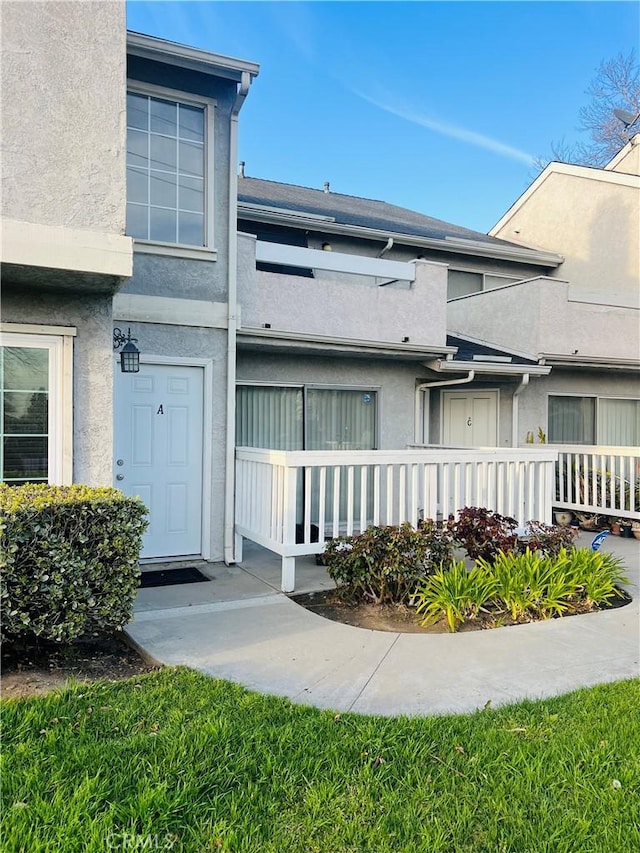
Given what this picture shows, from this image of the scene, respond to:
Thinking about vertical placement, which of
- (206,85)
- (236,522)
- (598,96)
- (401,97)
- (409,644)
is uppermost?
(598,96)

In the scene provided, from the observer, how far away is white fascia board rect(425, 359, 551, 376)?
30.9 ft

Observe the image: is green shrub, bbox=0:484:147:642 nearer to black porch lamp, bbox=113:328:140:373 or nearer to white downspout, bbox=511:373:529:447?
black porch lamp, bbox=113:328:140:373

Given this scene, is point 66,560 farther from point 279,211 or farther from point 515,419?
point 515,419

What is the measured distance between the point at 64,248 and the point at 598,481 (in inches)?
353

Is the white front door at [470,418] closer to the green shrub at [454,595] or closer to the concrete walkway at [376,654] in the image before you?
the concrete walkway at [376,654]

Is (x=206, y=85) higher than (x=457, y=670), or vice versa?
(x=206, y=85)

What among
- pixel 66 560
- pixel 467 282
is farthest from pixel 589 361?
pixel 66 560

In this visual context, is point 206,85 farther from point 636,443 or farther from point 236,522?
point 636,443

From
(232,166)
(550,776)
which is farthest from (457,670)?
(232,166)

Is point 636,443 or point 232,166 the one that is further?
point 636,443

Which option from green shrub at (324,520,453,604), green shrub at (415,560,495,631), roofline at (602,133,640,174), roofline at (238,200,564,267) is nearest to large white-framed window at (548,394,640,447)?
roofline at (238,200,564,267)

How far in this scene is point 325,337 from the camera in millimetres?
8391

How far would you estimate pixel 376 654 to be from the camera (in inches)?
183

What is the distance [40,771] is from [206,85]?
732cm
